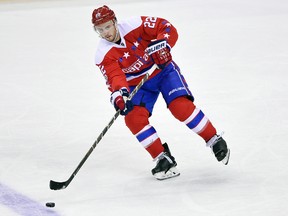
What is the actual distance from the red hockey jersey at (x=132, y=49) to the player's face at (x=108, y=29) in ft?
0.20

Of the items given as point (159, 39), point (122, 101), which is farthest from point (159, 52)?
point (122, 101)

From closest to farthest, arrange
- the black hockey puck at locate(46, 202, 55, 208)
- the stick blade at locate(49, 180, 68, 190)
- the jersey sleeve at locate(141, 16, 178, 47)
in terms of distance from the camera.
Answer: the black hockey puck at locate(46, 202, 55, 208) < the stick blade at locate(49, 180, 68, 190) < the jersey sleeve at locate(141, 16, 178, 47)

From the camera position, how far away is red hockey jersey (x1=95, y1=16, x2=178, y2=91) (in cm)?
386

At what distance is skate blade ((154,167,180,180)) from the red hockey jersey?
0.48 meters

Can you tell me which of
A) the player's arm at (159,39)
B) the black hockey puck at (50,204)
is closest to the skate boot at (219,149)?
the player's arm at (159,39)

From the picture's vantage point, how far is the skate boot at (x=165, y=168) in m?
3.82

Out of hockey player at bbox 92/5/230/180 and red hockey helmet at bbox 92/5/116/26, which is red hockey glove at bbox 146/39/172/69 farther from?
red hockey helmet at bbox 92/5/116/26

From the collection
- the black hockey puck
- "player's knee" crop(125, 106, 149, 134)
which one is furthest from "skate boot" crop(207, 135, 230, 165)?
the black hockey puck

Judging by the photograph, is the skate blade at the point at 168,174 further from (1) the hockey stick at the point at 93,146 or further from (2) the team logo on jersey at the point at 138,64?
(2) the team logo on jersey at the point at 138,64

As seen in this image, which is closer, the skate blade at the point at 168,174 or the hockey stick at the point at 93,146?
the hockey stick at the point at 93,146

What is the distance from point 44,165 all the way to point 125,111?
2.26 ft

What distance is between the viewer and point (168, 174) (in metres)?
3.84

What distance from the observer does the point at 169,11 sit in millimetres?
8062

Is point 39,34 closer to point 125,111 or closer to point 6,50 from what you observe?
point 6,50
